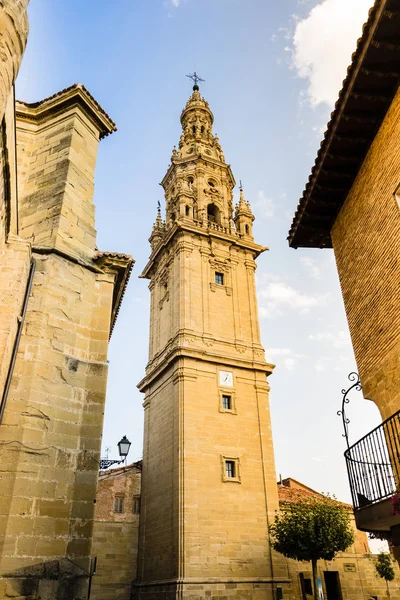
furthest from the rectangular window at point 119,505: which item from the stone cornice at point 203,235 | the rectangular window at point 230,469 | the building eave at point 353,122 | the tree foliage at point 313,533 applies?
the building eave at point 353,122

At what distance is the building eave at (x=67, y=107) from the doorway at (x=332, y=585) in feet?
73.8

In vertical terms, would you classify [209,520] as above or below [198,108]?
below

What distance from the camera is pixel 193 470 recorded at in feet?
63.8

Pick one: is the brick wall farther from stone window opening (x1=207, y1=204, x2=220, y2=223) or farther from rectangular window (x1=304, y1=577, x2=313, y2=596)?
stone window opening (x1=207, y1=204, x2=220, y2=223)

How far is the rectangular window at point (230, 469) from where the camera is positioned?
20469 millimetres

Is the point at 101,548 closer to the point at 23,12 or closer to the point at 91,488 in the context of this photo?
the point at 91,488

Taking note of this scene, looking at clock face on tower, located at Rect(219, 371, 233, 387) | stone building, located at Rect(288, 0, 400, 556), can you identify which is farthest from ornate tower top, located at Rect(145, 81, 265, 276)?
stone building, located at Rect(288, 0, 400, 556)

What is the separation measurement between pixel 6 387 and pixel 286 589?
56.6ft

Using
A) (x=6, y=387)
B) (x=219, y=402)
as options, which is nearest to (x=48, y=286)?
(x=6, y=387)

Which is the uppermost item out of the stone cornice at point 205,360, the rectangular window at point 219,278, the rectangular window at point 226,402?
the rectangular window at point 219,278

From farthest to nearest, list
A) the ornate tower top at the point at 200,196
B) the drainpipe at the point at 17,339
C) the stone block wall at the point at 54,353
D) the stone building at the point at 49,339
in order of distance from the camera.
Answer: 1. the ornate tower top at the point at 200,196
2. the drainpipe at the point at 17,339
3. the stone block wall at the point at 54,353
4. the stone building at the point at 49,339

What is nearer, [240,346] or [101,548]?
[101,548]

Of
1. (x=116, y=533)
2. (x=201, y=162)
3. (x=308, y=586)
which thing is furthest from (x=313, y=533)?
(x=201, y=162)

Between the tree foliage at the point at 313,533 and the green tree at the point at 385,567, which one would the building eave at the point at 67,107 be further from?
the green tree at the point at 385,567
